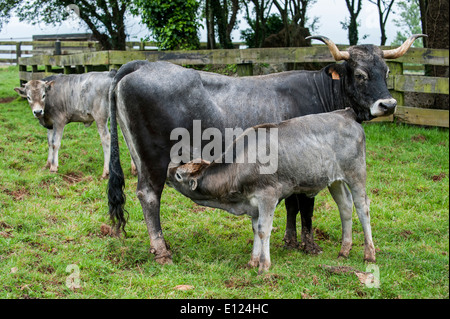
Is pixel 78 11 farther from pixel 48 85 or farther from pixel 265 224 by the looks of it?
pixel 265 224

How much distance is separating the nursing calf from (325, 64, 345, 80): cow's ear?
2.75 ft

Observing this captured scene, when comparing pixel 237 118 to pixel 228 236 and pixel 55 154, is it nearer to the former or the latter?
pixel 228 236

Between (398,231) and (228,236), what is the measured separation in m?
2.24

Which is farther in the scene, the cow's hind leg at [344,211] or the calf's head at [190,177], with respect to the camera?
the cow's hind leg at [344,211]

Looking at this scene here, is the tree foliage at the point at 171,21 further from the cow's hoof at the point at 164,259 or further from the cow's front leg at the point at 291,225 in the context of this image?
the cow's hoof at the point at 164,259

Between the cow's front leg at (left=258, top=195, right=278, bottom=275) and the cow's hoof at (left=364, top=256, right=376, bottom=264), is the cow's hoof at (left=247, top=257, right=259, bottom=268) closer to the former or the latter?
the cow's front leg at (left=258, top=195, right=278, bottom=275)

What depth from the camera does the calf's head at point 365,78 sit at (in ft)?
21.1

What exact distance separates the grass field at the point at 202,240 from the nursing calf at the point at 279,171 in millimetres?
508

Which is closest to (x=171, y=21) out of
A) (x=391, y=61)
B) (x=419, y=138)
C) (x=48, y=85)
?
(x=48, y=85)

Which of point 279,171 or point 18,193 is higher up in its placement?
point 279,171

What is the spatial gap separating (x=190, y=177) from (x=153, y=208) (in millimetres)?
672

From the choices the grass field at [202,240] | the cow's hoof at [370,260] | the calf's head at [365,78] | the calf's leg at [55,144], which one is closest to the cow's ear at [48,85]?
the calf's leg at [55,144]

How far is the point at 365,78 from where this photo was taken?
654 cm

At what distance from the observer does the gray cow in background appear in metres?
10.5
